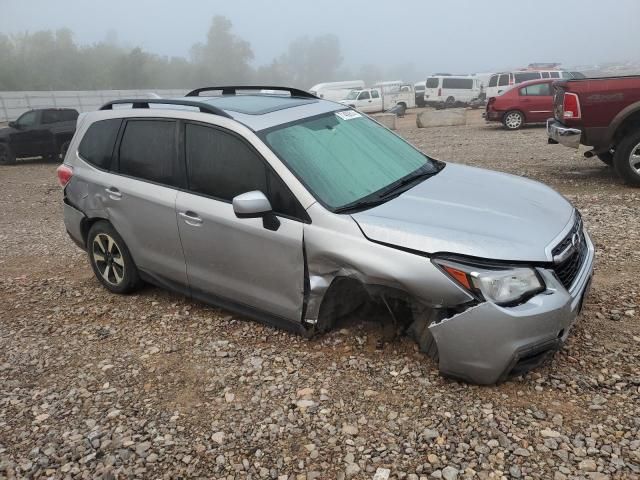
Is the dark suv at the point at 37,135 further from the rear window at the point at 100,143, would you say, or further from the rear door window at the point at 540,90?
the rear door window at the point at 540,90

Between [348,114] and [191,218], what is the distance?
1505 millimetres

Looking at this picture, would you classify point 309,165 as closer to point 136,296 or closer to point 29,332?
point 136,296

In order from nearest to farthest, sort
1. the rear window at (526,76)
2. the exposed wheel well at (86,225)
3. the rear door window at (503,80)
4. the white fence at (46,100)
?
the exposed wheel well at (86,225), the rear window at (526,76), the rear door window at (503,80), the white fence at (46,100)

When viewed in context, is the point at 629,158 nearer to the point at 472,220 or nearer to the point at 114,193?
the point at 472,220

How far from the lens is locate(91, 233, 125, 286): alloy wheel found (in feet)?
14.9

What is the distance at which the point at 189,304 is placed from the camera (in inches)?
176

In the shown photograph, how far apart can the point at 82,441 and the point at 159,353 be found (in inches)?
37.0

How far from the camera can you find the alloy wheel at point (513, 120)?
17844mm

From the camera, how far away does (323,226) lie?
3145mm

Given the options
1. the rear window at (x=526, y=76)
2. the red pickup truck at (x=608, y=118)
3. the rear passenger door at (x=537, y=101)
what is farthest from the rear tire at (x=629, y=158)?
the rear window at (x=526, y=76)

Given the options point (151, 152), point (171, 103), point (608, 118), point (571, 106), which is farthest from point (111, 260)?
point (608, 118)

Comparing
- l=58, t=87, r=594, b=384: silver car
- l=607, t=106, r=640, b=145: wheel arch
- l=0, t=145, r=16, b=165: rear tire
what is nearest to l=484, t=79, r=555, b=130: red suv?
l=607, t=106, r=640, b=145: wheel arch

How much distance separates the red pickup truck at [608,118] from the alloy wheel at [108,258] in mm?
6347

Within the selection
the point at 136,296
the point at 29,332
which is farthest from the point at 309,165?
the point at 29,332
